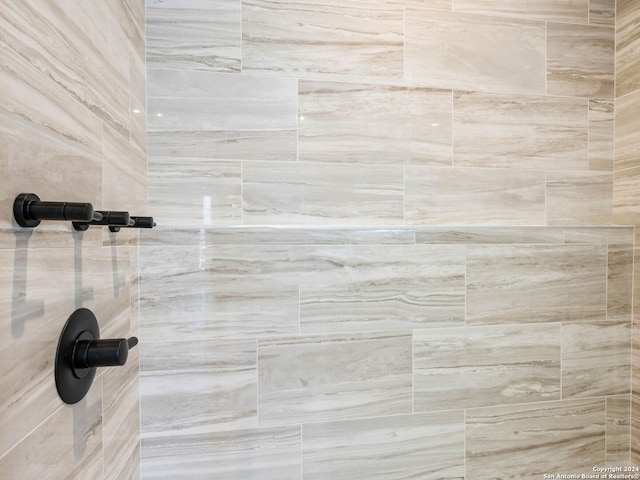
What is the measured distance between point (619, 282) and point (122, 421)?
65.1 inches

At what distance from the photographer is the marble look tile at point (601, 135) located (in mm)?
1528

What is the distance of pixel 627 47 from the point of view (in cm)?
A: 150

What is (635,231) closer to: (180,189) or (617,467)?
(617,467)

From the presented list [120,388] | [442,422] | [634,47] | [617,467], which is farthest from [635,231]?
[120,388]

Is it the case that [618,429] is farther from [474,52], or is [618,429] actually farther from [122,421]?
[122,421]

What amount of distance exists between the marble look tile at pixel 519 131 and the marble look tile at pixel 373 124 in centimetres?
7

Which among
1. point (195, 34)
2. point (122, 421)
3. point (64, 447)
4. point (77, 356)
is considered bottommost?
point (122, 421)

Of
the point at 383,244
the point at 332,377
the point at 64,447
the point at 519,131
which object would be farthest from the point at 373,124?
the point at 64,447

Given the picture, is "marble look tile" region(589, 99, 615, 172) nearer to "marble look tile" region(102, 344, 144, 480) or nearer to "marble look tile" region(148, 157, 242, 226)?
"marble look tile" region(148, 157, 242, 226)

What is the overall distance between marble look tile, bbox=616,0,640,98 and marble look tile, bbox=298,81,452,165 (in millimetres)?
652

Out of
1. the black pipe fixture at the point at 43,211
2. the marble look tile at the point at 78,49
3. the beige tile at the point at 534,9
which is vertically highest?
the beige tile at the point at 534,9

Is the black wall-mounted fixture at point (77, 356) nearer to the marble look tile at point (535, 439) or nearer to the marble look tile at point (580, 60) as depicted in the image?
the marble look tile at point (535, 439)

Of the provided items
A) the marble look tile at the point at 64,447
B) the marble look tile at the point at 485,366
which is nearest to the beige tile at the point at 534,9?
the marble look tile at the point at 485,366

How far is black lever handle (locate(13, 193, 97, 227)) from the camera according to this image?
1.86 feet
